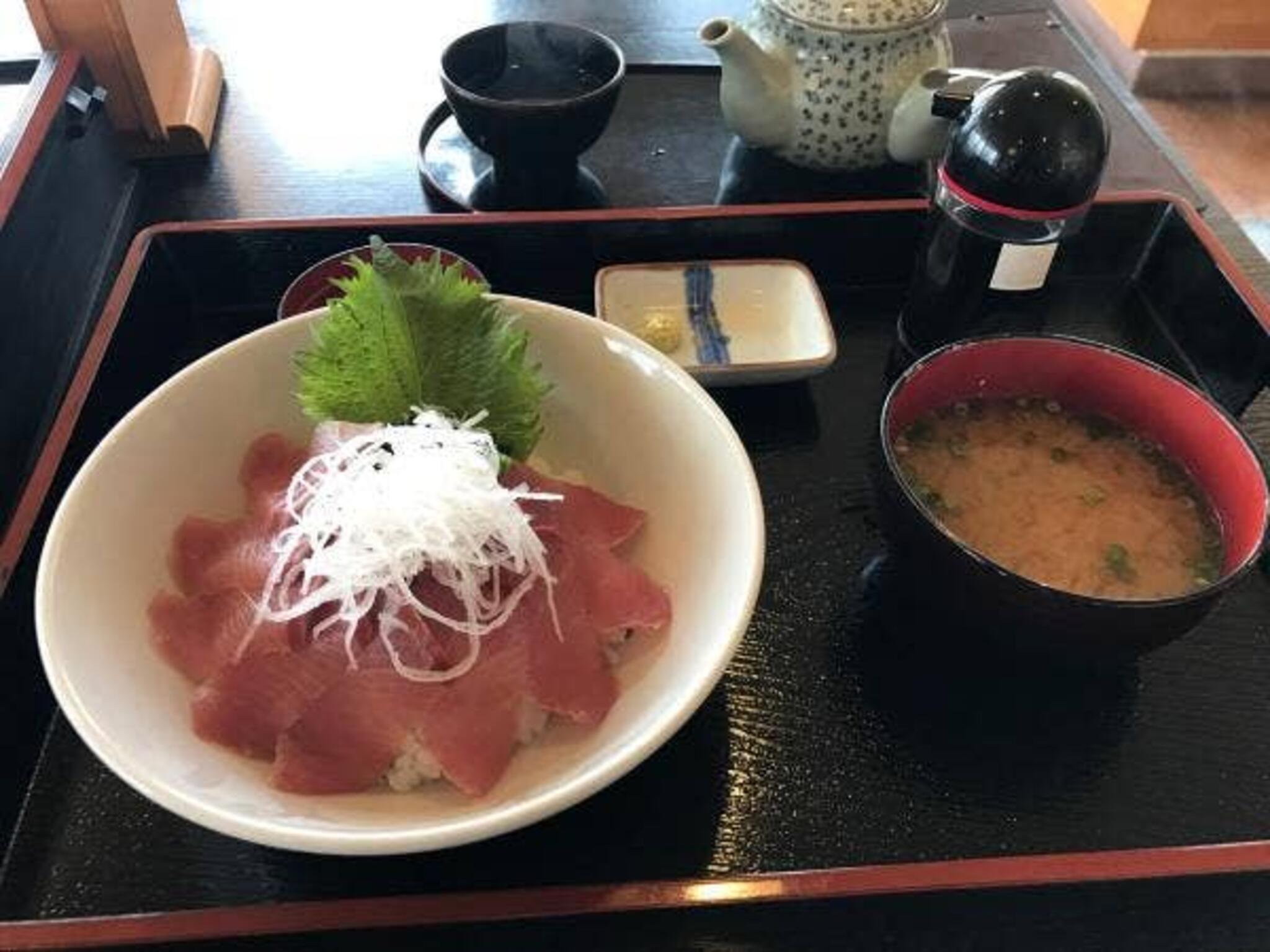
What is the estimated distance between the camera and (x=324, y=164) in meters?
1.63

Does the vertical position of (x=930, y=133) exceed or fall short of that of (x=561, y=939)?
it exceeds it

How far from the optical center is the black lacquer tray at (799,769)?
2.79ft

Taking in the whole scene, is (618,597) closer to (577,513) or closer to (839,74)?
(577,513)

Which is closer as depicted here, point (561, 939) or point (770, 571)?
point (561, 939)

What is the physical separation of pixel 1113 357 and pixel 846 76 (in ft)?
1.87

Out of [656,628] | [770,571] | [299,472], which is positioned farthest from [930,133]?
[299,472]

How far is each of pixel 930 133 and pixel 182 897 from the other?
47.6 inches

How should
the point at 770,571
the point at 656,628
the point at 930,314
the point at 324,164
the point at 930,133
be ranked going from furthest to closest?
the point at 324,164 → the point at 930,133 → the point at 930,314 → the point at 770,571 → the point at 656,628

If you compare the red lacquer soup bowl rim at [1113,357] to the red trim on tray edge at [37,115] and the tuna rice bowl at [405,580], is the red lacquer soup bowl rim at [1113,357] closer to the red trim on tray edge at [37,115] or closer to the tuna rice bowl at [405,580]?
the tuna rice bowl at [405,580]

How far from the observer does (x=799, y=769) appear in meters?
0.96

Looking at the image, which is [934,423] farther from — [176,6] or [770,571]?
[176,6]

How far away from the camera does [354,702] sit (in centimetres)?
87

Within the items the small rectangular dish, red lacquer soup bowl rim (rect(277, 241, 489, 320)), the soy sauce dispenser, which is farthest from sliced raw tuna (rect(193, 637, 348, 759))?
the soy sauce dispenser

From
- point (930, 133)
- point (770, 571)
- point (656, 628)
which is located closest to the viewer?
point (656, 628)
